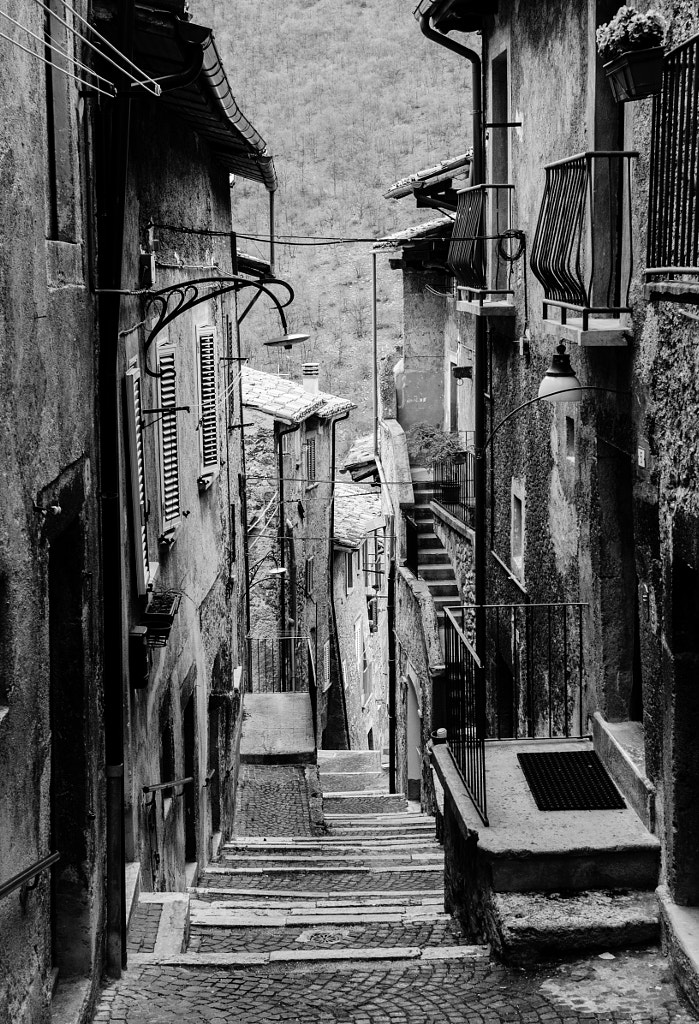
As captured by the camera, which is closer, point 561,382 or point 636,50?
point 636,50

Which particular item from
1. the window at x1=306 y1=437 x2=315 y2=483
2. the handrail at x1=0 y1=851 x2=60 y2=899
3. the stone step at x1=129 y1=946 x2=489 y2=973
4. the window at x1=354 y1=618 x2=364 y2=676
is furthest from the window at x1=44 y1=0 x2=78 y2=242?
the window at x1=354 y1=618 x2=364 y2=676

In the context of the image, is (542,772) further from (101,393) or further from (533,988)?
(101,393)

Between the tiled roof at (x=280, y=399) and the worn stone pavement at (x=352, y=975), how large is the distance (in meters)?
13.3

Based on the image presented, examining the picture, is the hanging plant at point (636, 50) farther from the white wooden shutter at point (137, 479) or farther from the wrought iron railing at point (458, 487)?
the wrought iron railing at point (458, 487)

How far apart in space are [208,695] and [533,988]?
7695 millimetres

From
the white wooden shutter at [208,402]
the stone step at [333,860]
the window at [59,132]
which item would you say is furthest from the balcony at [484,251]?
the window at [59,132]

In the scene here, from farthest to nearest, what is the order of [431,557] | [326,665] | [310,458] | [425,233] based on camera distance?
[326,665] → [310,458] → [425,233] → [431,557]

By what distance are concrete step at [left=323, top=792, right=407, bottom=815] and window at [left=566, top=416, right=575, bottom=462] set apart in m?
11.1

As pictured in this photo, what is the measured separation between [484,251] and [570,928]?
26.5 feet

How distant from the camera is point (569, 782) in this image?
809 centimetres

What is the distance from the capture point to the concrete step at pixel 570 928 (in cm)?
655

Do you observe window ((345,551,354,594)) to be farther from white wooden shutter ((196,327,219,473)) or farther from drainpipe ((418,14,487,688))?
white wooden shutter ((196,327,219,473))

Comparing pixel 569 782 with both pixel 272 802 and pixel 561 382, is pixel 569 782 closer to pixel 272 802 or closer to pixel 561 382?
pixel 561 382

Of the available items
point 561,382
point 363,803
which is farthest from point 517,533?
A: point 363,803
